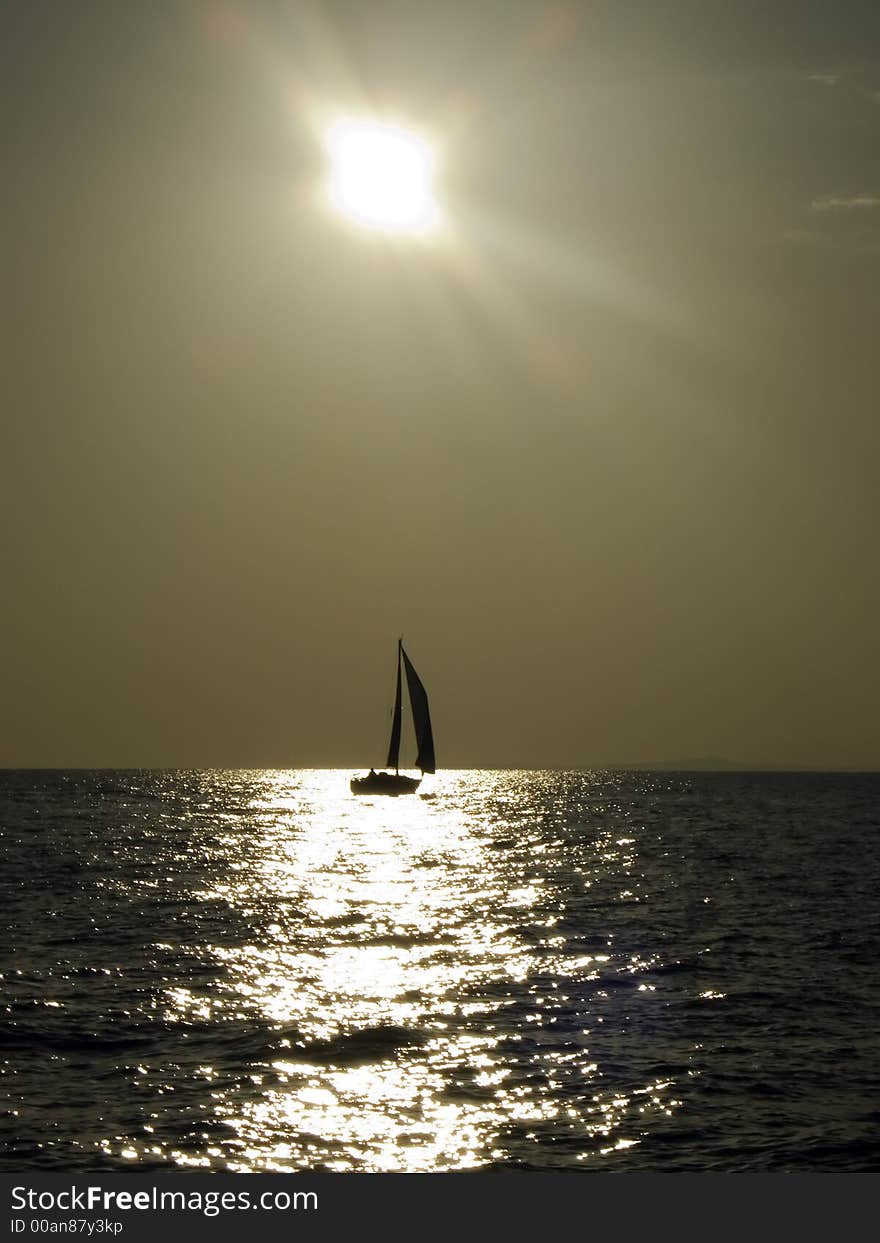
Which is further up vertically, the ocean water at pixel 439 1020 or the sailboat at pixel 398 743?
the sailboat at pixel 398 743

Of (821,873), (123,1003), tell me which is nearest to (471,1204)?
(123,1003)

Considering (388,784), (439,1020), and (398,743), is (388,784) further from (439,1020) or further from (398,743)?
(439,1020)

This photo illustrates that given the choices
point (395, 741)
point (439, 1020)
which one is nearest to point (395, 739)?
point (395, 741)

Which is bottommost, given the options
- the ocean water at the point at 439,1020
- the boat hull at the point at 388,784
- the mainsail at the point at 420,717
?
the ocean water at the point at 439,1020

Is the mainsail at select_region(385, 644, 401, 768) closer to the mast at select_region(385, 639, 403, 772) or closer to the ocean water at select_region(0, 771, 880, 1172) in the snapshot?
the mast at select_region(385, 639, 403, 772)

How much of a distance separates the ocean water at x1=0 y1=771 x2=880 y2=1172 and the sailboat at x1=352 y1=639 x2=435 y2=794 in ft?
248

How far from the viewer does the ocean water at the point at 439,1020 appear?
20766 millimetres

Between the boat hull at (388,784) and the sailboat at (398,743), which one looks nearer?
the sailboat at (398,743)

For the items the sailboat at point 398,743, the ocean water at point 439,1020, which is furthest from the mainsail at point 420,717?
the ocean water at point 439,1020

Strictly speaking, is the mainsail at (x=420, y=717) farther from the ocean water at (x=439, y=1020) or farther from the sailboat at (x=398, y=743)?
the ocean water at (x=439, y=1020)

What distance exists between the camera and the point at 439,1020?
29109 mm

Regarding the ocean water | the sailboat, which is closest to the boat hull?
the sailboat

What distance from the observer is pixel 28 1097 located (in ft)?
75.2

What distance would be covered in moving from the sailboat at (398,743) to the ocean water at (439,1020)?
75683 millimetres
